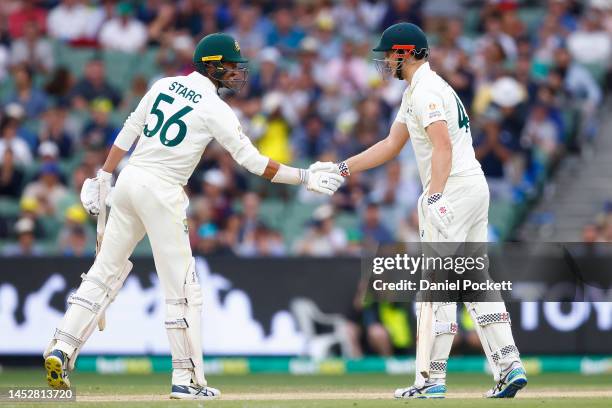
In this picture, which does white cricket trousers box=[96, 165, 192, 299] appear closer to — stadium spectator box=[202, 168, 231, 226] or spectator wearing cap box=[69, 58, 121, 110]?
stadium spectator box=[202, 168, 231, 226]

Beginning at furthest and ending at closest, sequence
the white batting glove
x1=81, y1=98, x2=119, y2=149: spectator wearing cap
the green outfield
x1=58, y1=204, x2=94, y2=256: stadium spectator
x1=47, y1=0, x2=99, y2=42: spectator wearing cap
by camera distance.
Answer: x1=47, y1=0, x2=99, y2=42: spectator wearing cap → x1=81, y1=98, x2=119, y2=149: spectator wearing cap → x1=58, y1=204, x2=94, y2=256: stadium spectator → the white batting glove → the green outfield

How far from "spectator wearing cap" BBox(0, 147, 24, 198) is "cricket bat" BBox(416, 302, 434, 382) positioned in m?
8.20

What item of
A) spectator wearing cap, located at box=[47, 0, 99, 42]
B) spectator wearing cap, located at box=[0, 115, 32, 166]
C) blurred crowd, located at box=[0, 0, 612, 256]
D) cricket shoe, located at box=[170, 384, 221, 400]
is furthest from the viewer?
spectator wearing cap, located at box=[47, 0, 99, 42]

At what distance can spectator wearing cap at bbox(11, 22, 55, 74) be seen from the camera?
18.4 m

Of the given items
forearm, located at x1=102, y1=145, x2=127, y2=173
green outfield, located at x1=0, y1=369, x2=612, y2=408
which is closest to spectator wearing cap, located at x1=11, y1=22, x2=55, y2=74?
green outfield, located at x1=0, y1=369, x2=612, y2=408

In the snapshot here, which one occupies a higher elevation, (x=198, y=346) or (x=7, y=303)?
(x=7, y=303)

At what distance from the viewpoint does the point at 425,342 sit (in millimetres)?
9148

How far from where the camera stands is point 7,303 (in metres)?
13.8

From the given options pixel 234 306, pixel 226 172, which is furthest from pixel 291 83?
pixel 234 306

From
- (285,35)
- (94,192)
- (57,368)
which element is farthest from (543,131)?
(57,368)

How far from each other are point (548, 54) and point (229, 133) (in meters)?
9.79

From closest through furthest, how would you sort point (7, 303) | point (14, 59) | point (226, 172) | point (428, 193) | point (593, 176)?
point (428, 193) < point (7, 303) < point (226, 172) < point (593, 176) < point (14, 59)

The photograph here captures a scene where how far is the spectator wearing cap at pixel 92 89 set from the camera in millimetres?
17594

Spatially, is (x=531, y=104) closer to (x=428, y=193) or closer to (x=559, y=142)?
(x=559, y=142)
